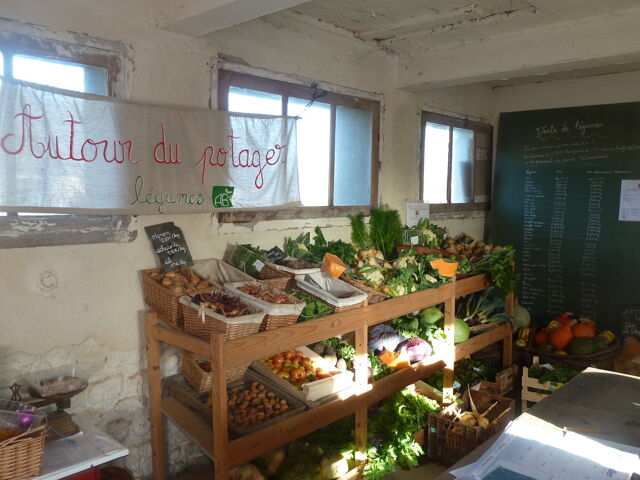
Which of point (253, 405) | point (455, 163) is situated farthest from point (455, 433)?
point (455, 163)

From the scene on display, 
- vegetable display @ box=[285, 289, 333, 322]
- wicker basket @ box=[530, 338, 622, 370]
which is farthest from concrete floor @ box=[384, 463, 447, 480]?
wicker basket @ box=[530, 338, 622, 370]

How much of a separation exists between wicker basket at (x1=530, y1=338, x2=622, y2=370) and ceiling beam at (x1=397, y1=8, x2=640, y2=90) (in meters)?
2.42

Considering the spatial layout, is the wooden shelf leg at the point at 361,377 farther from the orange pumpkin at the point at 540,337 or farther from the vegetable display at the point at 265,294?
the orange pumpkin at the point at 540,337

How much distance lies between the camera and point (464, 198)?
5.61 m

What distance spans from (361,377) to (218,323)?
1.16m

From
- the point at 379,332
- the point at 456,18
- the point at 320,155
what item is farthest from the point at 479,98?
the point at 379,332

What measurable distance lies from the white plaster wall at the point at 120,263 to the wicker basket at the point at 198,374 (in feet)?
0.65

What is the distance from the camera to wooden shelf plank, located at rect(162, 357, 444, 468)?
251cm

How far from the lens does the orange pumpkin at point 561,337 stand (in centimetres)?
475

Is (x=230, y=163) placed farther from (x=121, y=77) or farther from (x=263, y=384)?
(x=263, y=384)

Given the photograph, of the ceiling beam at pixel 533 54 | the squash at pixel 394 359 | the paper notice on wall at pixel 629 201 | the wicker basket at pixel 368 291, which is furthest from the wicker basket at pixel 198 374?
the paper notice on wall at pixel 629 201

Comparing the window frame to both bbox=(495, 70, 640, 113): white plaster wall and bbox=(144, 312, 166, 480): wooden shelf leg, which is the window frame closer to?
bbox=(144, 312, 166, 480): wooden shelf leg

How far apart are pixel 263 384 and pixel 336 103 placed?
2.17m

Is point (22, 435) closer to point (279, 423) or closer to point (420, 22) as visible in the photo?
point (279, 423)
